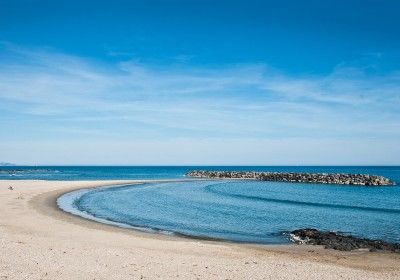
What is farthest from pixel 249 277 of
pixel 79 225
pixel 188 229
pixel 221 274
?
pixel 79 225

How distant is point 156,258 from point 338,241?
12380mm

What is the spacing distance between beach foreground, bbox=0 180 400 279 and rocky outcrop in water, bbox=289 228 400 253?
132 centimetres

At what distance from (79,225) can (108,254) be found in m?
11.4

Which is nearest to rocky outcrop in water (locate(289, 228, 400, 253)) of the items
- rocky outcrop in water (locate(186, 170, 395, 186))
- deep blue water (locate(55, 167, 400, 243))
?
deep blue water (locate(55, 167, 400, 243))

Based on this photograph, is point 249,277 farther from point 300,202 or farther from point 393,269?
point 300,202

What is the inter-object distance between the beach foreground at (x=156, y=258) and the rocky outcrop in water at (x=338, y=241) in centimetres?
132

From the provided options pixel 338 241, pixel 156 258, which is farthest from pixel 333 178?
pixel 156 258

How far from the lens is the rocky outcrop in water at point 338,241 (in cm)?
2428

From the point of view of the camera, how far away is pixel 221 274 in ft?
53.5

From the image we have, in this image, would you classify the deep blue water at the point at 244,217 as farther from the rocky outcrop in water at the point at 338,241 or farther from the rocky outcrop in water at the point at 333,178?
the rocky outcrop in water at the point at 333,178

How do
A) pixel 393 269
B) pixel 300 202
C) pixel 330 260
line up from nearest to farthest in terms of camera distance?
pixel 393 269 < pixel 330 260 < pixel 300 202

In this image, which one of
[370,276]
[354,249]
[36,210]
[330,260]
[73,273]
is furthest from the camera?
[36,210]

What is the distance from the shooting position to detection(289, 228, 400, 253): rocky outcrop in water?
24.3 metres

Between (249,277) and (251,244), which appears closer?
(249,277)
